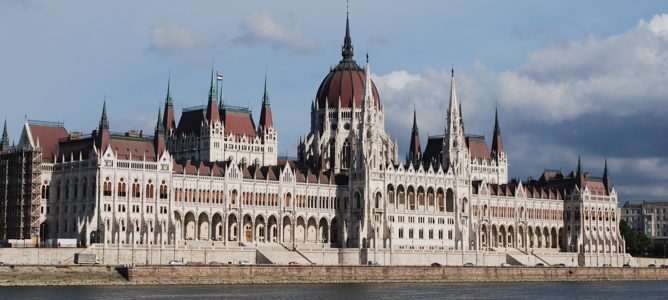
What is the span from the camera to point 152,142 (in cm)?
15875

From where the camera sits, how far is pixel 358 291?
437 ft

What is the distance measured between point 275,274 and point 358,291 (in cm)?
1206

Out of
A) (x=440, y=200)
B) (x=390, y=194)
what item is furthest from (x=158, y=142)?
(x=440, y=200)

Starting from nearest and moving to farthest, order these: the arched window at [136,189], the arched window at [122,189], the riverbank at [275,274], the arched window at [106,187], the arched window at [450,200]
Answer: the riverbank at [275,274]
the arched window at [106,187]
the arched window at [122,189]
the arched window at [136,189]
the arched window at [450,200]

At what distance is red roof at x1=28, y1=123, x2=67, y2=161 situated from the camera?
522 feet

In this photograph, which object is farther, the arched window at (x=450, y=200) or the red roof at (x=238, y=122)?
the arched window at (x=450, y=200)

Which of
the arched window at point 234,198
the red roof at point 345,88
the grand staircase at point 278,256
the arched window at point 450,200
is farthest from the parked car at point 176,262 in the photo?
the red roof at point 345,88

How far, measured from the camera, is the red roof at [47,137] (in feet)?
522

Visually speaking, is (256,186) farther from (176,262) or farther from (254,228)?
(176,262)

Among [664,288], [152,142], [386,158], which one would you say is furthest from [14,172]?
[664,288]

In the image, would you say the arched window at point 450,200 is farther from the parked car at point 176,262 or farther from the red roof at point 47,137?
the red roof at point 47,137

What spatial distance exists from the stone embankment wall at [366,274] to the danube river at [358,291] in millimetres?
2853

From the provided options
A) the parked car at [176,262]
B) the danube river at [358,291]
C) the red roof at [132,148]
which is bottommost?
the danube river at [358,291]

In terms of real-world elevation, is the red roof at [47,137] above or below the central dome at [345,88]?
below
